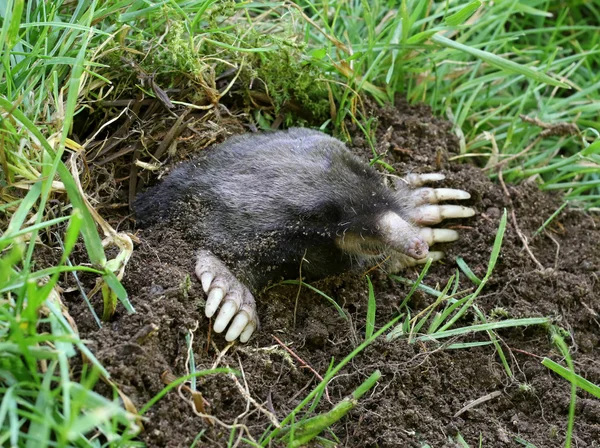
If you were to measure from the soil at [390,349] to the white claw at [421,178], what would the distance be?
1.8 inches

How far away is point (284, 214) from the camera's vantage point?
8.39ft

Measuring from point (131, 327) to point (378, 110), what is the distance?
62.9 inches

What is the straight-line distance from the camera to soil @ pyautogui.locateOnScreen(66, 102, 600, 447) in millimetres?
2014

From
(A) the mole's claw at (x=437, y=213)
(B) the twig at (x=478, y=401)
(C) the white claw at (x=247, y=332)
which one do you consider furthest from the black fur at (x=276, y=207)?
(B) the twig at (x=478, y=401)

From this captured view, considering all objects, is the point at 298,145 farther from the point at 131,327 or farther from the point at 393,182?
the point at 131,327

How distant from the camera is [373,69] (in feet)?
10.3

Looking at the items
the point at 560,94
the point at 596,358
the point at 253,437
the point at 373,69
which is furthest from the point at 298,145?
the point at 560,94

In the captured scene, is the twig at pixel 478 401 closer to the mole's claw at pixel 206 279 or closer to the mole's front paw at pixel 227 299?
the mole's front paw at pixel 227 299


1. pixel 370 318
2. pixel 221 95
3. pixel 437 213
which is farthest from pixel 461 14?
pixel 370 318

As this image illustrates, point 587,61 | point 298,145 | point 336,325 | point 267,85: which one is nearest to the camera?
point 336,325

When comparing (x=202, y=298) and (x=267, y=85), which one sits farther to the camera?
(x=267, y=85)

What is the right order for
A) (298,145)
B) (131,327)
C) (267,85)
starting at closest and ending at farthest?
1. (131,327)
2. (298,145)
3. (267,85)

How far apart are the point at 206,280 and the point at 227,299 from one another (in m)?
0.10

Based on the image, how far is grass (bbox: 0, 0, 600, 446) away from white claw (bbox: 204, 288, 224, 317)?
29cm
